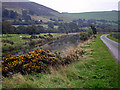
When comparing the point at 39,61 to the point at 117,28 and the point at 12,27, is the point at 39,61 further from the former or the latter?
the point at 117,28

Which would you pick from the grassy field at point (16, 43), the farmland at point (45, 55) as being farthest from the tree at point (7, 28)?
the grassy field at point (16, 43)

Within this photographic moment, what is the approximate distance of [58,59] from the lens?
8.11 m

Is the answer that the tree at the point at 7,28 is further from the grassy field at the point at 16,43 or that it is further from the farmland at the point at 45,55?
the grassy field at the point at 16,43

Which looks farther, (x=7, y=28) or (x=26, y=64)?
(x=7, y=28)

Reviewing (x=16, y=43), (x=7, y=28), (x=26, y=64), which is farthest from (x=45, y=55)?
(x=7, y=28)

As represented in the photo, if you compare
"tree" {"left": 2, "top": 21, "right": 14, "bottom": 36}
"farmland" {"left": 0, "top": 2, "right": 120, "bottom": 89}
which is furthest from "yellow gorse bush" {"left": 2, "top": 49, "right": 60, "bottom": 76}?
"tree" {"left": 2, "top": 21, "right": 14, "bottom": 36}

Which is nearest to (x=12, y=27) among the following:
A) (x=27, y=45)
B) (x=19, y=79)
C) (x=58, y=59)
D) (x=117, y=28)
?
(x=27, y=45)

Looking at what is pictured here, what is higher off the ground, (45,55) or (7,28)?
(7,28)

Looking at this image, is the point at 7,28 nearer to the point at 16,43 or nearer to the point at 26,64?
the point at 16,43

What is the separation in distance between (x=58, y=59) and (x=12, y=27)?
16.3 meters

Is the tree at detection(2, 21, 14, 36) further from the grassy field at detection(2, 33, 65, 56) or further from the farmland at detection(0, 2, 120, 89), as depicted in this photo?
the grassy field at detection(2, 33, 65, 56)

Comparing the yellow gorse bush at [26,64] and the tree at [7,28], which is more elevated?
the tree at [7,28]

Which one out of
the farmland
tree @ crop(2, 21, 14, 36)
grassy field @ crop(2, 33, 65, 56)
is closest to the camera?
the farmland

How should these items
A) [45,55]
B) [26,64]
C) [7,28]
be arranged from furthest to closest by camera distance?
[7,28], [45,55], [26,64]
